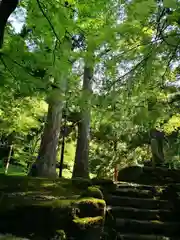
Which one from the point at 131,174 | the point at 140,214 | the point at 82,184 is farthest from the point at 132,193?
the point at 131,174

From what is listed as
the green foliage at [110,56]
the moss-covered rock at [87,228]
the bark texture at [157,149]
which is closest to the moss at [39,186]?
the moss-covered rock at [87,228]

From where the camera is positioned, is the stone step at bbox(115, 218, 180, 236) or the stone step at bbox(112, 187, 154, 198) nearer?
the stone step at bbox(115, 218, 180, 236)

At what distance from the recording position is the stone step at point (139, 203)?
282 inches

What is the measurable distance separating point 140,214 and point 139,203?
1.55 ft

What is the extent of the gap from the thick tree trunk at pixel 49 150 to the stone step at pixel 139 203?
2.83 m

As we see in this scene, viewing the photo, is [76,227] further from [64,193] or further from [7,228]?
[64,193]

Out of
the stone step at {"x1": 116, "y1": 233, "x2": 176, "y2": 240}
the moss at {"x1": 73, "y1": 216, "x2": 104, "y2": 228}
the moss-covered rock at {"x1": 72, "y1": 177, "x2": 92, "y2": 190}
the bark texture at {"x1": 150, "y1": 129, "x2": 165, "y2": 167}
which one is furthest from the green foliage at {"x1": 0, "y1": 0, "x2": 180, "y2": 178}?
the bark texture at {"x1": 150, "y1": 129, "x2": 165, "y2": 167}

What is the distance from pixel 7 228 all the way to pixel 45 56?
3443 millimetres

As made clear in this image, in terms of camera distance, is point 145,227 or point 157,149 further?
point 157,149

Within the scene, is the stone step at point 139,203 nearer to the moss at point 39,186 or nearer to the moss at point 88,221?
the moss at point 39,186

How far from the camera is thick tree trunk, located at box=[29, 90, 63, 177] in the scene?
935cm

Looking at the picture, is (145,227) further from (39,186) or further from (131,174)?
(131,174)

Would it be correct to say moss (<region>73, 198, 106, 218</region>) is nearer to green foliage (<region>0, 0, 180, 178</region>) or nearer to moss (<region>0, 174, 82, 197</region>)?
moss (<region>0, 174, 82, 197</region>)

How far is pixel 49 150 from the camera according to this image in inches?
371
